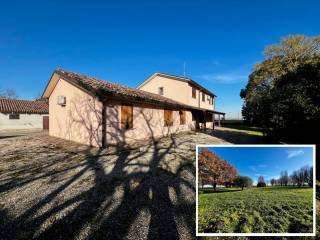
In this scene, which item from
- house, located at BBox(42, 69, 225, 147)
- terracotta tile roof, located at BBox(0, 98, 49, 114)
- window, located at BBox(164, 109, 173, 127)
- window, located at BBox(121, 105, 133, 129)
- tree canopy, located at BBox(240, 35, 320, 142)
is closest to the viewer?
tree canopy, located at BBox(240, 35, 320, 142)

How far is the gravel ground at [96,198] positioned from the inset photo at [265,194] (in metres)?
1.72

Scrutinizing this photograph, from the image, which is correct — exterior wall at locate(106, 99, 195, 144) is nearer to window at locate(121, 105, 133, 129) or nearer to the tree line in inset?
window at locate(121, 105, 133, 129)

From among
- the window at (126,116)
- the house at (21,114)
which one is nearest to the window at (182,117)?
the window at (126,116)

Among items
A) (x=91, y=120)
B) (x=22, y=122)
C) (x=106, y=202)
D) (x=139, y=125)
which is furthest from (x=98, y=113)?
(x=22, y=122)

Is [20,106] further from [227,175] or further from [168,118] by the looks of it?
[227,175]

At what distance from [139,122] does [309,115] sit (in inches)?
369

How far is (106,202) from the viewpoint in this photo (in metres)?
4.52

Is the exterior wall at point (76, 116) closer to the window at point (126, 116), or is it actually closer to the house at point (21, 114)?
the window at point (126, 116)

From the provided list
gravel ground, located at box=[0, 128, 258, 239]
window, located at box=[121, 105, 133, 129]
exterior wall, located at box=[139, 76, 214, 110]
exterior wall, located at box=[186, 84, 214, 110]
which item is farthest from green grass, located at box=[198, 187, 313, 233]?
exterior wall, located at box=[186, 84, 214, 110]

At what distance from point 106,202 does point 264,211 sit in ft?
11.5

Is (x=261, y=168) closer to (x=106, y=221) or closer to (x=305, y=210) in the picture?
(x=305, y=210)

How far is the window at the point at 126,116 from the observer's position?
41.2 ft

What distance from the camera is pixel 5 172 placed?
6.73 meters

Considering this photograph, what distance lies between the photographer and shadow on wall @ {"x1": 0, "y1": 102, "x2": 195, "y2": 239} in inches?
136
